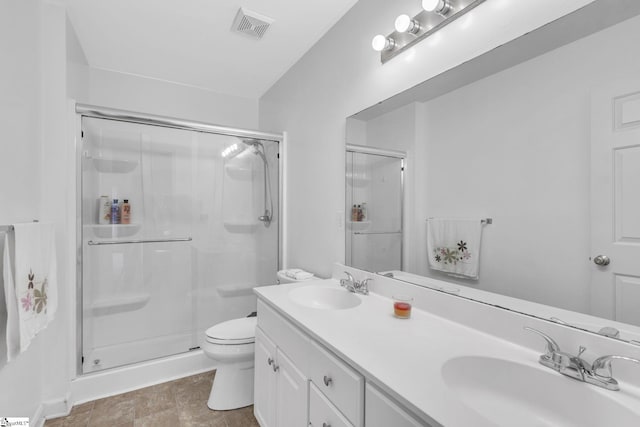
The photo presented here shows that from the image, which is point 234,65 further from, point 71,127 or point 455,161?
point 455,161

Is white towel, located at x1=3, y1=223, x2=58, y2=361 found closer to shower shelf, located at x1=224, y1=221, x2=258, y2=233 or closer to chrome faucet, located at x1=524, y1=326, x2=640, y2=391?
shower shelf, located at x1=224, y1=221, x2=258, y2=233

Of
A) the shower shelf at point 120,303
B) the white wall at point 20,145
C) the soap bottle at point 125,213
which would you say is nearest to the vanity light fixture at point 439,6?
the white wall at point 20,145

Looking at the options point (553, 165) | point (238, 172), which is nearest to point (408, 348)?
point (553, 165)

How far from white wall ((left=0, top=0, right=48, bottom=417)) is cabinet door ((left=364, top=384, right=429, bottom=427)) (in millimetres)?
1553

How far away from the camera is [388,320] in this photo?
46.9 inches

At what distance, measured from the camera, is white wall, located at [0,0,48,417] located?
1.29 metres

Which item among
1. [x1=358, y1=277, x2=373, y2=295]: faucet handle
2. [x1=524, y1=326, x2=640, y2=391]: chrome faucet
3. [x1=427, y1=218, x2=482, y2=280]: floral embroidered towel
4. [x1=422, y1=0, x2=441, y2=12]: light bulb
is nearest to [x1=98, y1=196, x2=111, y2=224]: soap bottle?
[x1=358, y1=277, x2=373, y2=295]: faucet handle

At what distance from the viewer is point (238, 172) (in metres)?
2.71

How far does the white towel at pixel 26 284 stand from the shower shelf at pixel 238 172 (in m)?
1.38

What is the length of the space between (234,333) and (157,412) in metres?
0.63

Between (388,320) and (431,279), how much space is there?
294 millimetres

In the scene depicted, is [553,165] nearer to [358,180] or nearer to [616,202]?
[616,202]

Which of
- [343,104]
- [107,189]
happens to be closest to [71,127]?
[107,189]

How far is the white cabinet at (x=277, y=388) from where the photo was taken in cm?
116
